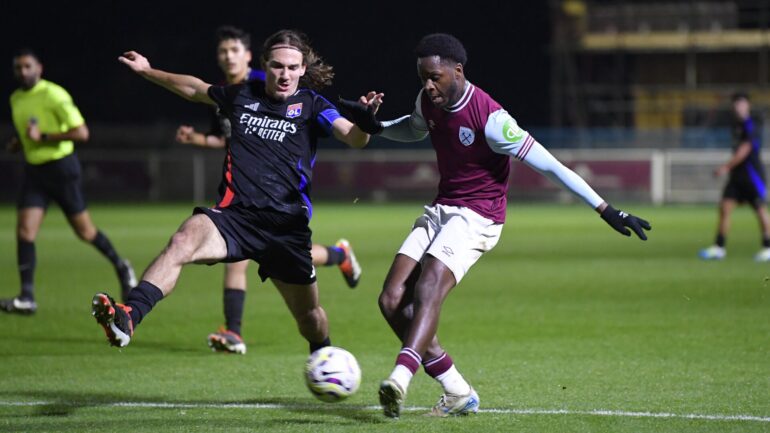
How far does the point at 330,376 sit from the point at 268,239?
1.06 m

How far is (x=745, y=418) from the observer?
22.0 feet

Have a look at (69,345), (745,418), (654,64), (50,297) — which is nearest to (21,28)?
(654,64)

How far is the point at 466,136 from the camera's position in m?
6.81

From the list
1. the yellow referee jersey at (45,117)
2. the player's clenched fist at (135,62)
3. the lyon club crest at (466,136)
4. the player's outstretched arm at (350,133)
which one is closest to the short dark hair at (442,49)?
the lyon club crest at (466,136)

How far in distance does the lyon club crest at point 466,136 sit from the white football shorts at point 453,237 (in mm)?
385

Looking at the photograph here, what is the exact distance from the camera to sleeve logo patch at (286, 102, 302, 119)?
724 cm

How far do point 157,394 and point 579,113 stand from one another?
3718 cm

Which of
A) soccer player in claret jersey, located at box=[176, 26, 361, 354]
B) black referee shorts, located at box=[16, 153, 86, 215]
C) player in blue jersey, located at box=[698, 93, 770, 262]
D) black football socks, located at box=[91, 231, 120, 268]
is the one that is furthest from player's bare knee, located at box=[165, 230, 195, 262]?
player in blue jersey, located at box=[698, 93, 770, 262]

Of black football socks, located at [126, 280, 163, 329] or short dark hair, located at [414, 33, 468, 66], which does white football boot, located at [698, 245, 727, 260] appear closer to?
short dark hair, located at [414, 33, 468, 66]

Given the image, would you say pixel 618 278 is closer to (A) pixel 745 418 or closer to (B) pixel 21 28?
(A) pixel 745 418

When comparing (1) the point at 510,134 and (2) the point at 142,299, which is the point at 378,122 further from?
(2) the point at 142,299

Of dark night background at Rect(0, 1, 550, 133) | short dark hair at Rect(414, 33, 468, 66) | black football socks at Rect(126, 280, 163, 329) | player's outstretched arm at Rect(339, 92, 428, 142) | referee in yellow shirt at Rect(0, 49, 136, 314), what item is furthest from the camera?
dark night background at Rect(0, 1, 550, 133)

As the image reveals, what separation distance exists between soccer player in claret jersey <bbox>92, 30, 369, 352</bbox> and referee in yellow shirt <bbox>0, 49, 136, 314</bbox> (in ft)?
16.7

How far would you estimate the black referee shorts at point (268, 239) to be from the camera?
22.6 ft
